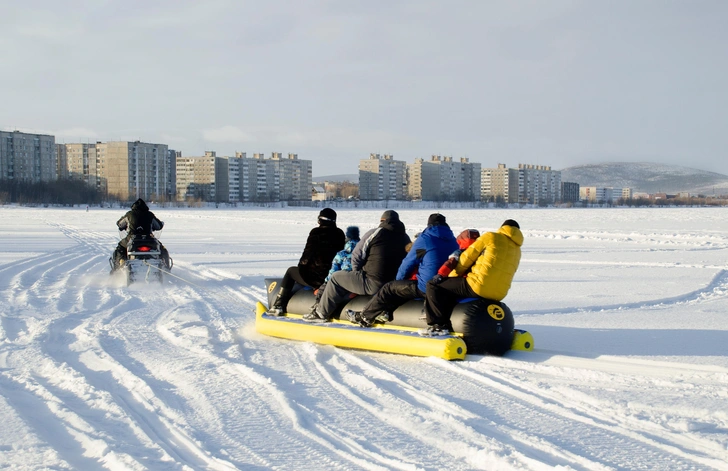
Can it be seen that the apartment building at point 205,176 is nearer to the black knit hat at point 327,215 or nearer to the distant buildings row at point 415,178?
the distant buildings row at point 415,178

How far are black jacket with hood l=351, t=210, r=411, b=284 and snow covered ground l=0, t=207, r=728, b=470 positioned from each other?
96 centimetres

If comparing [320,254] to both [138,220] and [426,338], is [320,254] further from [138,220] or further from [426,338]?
[138,220]

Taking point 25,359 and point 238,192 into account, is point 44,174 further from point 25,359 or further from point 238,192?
point 25,359

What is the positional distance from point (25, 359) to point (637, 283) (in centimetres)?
994

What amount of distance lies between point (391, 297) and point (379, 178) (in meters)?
167

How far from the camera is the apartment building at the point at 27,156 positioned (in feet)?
413

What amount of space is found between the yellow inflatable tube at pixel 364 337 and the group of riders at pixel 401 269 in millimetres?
188

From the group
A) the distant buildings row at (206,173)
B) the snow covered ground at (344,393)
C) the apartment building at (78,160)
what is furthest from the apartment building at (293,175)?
→ the snow covered ground at (344,393)

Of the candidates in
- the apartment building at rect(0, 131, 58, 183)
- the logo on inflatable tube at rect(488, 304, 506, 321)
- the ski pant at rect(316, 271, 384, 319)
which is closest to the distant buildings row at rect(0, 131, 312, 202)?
the apartment building at rect(0, 131, 58, 183)

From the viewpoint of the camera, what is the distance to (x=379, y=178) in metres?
173

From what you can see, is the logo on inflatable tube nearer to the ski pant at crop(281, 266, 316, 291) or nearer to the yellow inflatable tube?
the yellow inflatable tube

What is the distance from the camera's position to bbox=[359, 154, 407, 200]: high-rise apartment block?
567ft

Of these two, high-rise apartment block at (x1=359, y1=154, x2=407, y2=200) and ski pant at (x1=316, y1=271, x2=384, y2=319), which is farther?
high-rise apartment block at (x1=359, y1=154, x2=407, y2=200)

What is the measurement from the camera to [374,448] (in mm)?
4184
